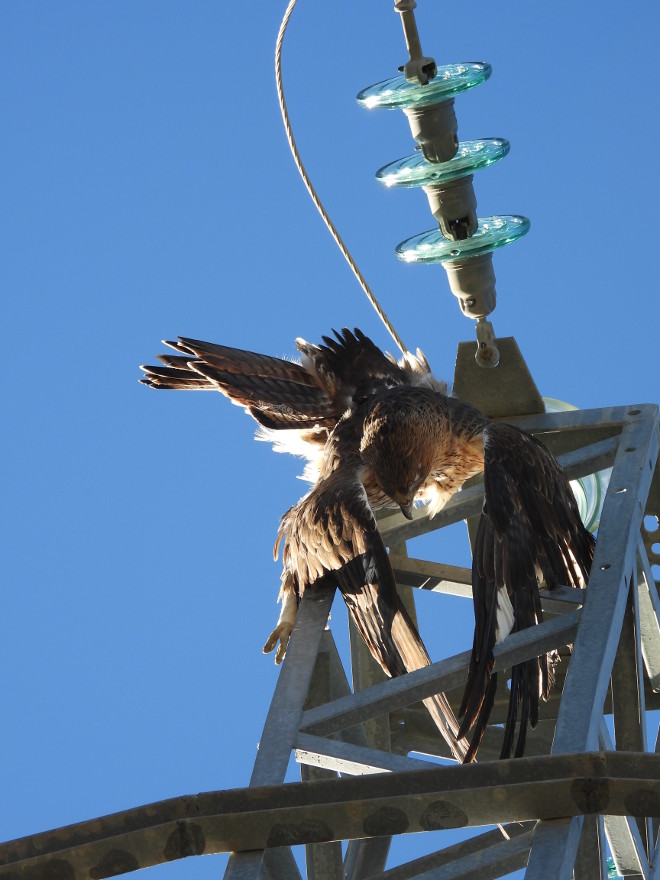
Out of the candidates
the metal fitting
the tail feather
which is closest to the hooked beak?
the tail feather

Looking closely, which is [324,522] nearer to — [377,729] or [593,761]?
[377,729]

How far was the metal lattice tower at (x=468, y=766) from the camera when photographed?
2.55 metres

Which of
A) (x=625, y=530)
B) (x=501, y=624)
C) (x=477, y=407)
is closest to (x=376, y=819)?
(x=501, y=624)

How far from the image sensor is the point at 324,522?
4254 mm

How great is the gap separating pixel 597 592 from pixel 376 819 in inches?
52.8

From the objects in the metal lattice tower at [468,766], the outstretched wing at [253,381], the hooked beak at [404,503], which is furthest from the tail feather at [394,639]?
the outstretched wing at [253,381]

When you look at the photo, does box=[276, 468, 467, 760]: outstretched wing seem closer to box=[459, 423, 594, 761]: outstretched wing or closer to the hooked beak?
box=[459, 423, 594, 761]: outstretched wing

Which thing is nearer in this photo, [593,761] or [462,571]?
[593,761]

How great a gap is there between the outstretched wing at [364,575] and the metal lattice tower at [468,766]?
126 millimetres

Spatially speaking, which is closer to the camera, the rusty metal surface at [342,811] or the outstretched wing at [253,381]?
the rusty metal surface at [342,811]

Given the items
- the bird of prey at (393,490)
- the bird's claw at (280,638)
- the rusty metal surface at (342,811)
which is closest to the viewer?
the rusty metal surface at (342,811)

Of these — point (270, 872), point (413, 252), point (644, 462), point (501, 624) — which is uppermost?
point (413, 252)

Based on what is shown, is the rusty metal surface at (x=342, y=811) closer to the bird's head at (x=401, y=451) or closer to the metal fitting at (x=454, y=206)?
the bird's head at (x=401, y=451)

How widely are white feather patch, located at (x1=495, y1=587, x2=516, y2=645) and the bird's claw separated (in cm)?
82
